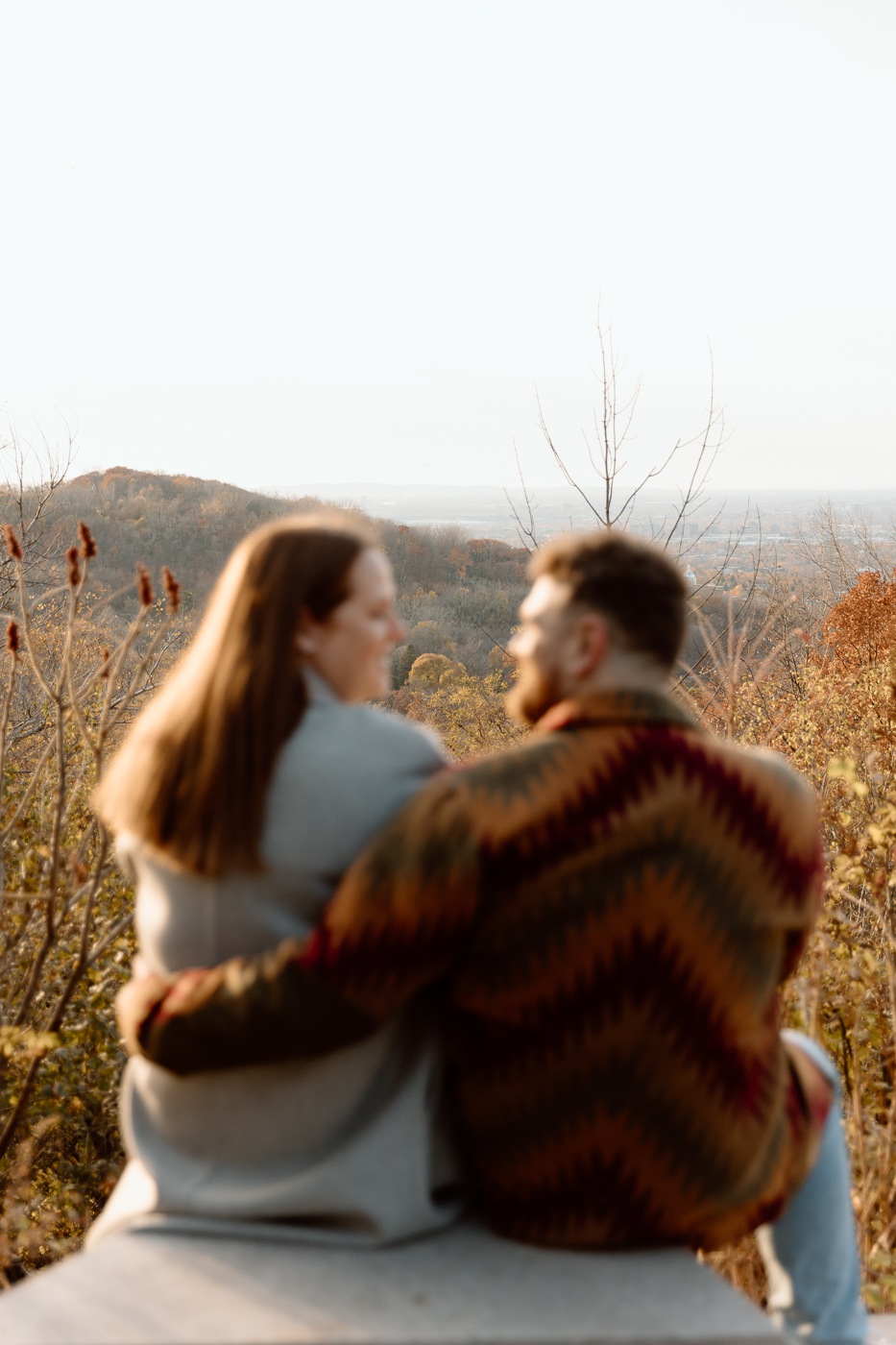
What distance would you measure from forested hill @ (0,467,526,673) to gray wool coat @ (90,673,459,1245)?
90.4 feet

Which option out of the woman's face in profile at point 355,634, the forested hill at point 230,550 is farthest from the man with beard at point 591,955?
the forested hill at point 230,550

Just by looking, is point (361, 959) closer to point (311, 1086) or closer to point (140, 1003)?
point (311, 1086)

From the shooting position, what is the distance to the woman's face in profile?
63.4 inches

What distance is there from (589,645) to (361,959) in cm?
50

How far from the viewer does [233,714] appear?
150 cm

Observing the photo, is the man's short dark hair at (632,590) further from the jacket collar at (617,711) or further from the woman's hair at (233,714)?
the woman's hair at (233,714)

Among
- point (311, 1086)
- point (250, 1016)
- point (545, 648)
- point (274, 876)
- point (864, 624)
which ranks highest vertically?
point (545, 648)

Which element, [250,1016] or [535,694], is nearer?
[250,1016]

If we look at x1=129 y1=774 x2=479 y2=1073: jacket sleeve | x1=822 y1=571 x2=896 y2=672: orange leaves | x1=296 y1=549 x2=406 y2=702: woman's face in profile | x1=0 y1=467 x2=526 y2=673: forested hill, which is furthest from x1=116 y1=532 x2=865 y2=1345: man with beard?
x1=0 y1=467 x2=526 y2=673: forested hill

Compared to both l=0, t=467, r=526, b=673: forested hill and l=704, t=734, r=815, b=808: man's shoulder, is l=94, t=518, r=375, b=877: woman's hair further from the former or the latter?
A: l=0, t=467, r=526, b=673: forested hill

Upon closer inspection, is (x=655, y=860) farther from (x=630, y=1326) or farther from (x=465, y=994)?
(x=630, y=1326)

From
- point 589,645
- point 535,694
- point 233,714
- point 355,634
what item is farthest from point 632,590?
point 233,714

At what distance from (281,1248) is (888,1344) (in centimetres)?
110

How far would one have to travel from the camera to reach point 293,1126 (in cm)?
150
